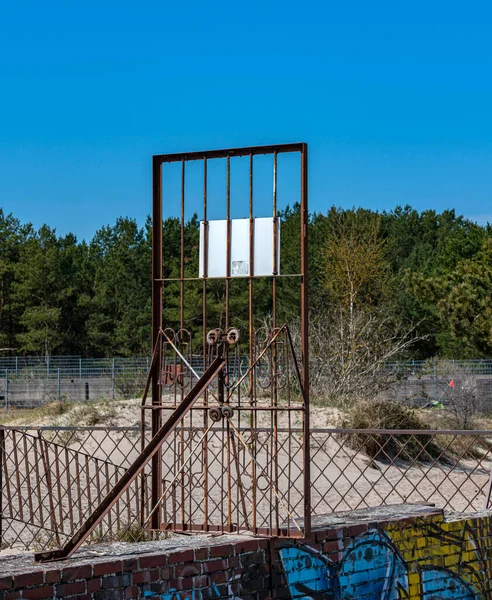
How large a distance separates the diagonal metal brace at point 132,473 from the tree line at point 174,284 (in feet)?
89.3

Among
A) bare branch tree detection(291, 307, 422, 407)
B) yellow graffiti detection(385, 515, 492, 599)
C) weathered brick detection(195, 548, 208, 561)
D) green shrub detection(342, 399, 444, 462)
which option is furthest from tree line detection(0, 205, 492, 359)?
weathered brick detection(195, 548, 208, 561)

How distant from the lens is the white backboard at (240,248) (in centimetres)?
478

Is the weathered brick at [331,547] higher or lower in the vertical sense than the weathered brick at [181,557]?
lower

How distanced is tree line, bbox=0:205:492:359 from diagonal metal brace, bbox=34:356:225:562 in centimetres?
2721

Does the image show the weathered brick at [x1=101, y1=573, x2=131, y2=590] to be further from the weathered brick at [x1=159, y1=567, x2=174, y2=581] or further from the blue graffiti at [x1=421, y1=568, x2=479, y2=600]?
the blue graffiti at [x1=421, y1=568, x2=479, y2=600]

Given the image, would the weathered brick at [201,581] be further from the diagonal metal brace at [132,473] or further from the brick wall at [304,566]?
the diagonal metal brace at [132,473]

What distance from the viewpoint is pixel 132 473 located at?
4.35 meters

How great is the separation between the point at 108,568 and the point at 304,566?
1.16 meters

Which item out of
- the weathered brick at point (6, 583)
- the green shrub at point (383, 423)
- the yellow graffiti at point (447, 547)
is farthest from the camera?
the green shrub at point (383, 423)

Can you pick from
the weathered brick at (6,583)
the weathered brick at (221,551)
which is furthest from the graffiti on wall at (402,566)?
the weathered brick at (6,583)

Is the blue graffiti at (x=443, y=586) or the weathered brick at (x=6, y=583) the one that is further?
the blue graffiti at (x=443, y=586)

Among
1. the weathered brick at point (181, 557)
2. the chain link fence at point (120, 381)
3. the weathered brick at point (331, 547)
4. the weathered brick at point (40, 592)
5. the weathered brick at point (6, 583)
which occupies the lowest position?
the chain link fence at point (120, 381)

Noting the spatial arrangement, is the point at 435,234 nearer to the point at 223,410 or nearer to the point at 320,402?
the point at 320,402

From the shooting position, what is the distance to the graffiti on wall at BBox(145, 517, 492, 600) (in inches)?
176
